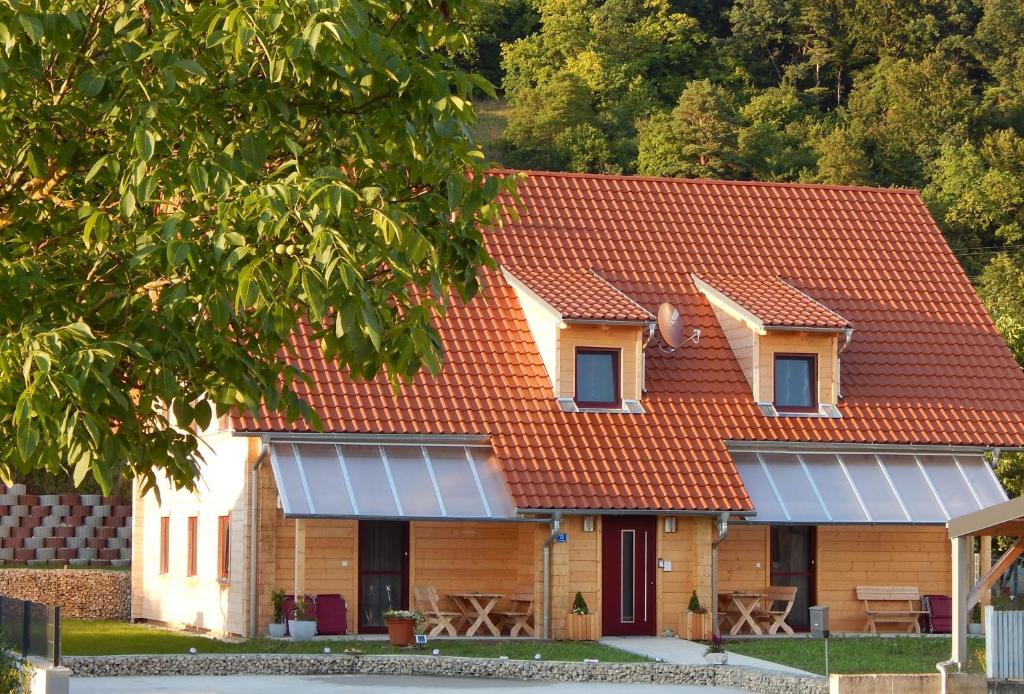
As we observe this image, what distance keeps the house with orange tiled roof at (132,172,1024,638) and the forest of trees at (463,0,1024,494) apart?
3433 centimetres

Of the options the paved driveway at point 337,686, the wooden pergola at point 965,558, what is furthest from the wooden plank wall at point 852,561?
the paved driveway at point 337,686

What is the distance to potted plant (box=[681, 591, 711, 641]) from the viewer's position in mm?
27978

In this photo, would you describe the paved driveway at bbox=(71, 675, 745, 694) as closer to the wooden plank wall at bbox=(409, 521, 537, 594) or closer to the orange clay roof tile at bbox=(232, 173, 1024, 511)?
the orange clay roof tile at bbox=(232, 173, 1024, 511)

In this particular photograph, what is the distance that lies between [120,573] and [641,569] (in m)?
10.3

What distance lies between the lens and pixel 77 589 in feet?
108

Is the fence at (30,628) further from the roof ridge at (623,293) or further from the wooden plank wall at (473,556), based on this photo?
the roof ridge at (623,293)

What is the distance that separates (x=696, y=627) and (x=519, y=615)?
9.03 ft

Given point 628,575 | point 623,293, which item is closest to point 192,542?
point 628,575

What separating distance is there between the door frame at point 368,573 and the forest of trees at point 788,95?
41.0 m

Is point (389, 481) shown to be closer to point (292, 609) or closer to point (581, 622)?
point (292, 609)

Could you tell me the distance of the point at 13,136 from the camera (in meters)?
12.7

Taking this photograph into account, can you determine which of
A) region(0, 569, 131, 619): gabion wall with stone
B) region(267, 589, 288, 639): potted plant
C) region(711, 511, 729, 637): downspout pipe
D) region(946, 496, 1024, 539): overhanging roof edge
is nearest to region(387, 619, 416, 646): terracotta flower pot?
region(267, 589, 288, 639): potted plant

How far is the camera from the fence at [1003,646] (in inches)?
863

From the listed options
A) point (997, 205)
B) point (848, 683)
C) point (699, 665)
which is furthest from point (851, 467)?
point (997, 205)
